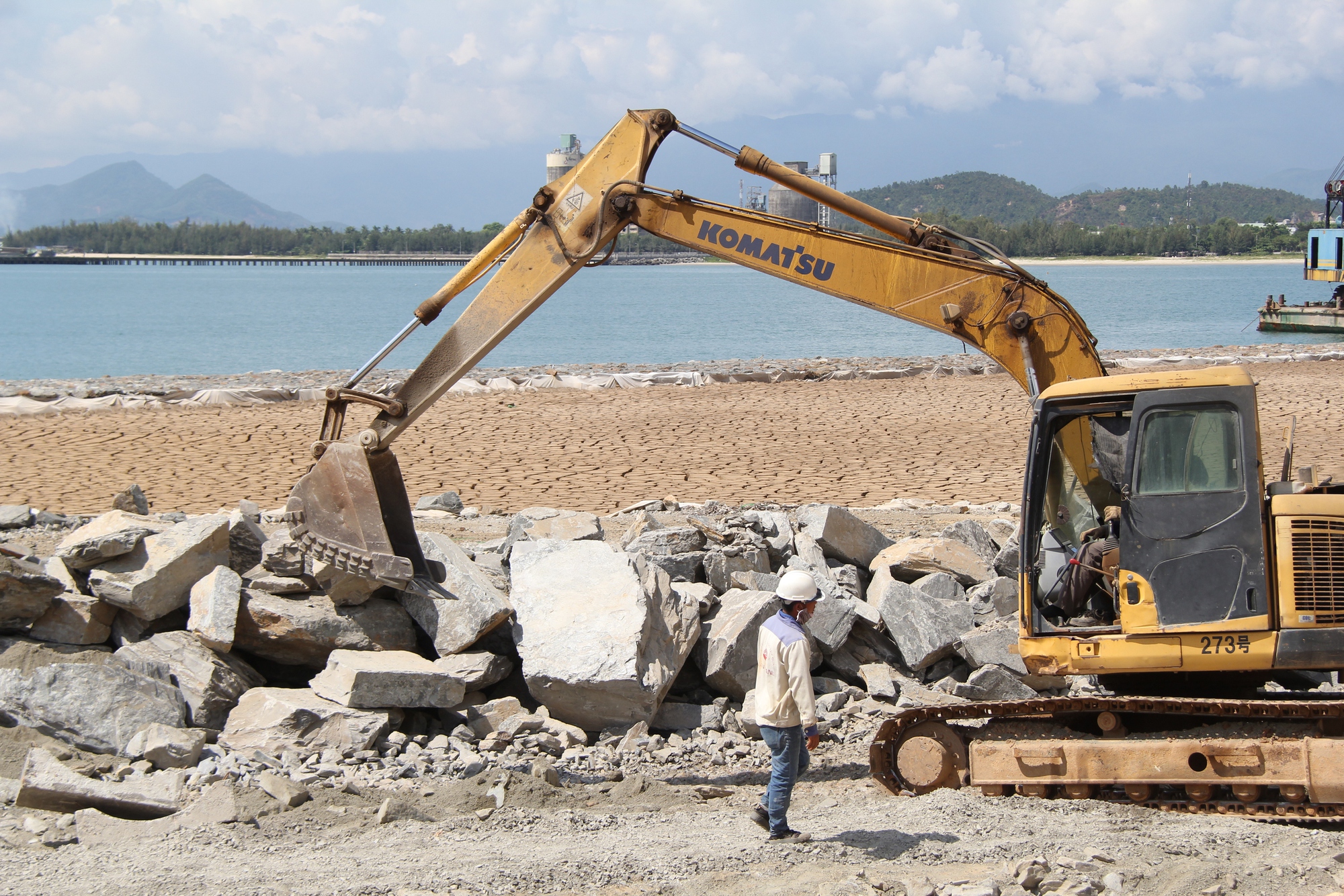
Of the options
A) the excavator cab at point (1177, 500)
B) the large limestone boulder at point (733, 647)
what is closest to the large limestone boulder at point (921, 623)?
the large limestone boulder at point (733, 647)

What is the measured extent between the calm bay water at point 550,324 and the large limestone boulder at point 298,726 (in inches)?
388

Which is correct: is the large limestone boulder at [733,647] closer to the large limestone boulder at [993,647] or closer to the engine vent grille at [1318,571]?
the large limestone boulder at [993,647]

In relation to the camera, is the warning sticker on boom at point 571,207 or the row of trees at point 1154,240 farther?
the row of trees at point 1154,240

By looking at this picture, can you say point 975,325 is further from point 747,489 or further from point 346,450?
point 747,489

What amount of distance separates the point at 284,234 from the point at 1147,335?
527ft

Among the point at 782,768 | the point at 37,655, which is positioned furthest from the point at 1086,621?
the point at 37,655

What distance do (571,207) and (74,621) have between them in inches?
156

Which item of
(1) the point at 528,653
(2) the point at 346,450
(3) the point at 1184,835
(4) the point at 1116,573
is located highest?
(2) the point at 346,450

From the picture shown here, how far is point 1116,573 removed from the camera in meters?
5.30

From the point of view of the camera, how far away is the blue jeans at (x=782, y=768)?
196 inches

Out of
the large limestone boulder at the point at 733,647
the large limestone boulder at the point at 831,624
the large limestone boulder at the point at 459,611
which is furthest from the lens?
the large limestone boulder at the point at 831,624

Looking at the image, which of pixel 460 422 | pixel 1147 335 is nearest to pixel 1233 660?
pixel 460 422

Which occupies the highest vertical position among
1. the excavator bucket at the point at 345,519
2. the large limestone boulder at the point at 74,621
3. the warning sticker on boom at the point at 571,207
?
the warning sticker on boom at the point at 571,207

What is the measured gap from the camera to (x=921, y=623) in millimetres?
7441
